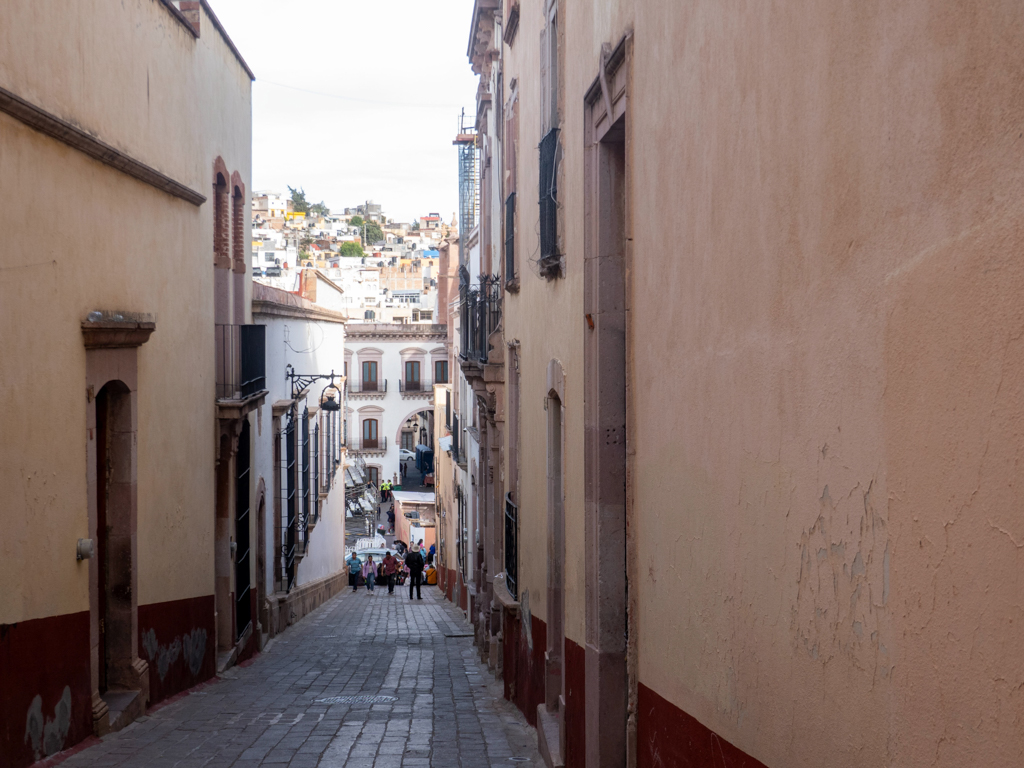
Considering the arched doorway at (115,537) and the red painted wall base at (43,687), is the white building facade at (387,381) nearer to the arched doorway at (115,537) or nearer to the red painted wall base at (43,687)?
the arched doorway at (115,537)

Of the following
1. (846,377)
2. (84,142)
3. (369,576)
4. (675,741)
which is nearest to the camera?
(846,377)

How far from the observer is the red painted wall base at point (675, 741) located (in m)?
4.54

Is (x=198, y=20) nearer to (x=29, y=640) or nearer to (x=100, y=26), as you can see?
(x=100, y=26)

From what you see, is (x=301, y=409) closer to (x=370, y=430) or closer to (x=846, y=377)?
(x=846, y=377)

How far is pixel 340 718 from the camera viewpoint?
11.2 metres

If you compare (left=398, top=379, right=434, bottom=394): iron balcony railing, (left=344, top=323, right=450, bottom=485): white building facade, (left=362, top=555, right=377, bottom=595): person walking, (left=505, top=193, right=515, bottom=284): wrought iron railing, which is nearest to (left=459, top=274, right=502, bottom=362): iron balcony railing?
(left=505, top=193, right=515, bottom=284): wrought iron railing

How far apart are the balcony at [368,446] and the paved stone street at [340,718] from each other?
51.4m

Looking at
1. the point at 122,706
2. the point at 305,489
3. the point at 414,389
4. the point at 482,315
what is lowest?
the point at 122,706

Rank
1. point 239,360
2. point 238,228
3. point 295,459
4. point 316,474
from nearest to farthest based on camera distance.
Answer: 1. point 239,360
2. point 238,228
3. point 295,459
4. point 316,474

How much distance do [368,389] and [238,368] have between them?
5333 centimetres

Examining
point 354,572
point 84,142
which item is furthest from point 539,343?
point 354,572

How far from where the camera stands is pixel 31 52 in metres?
8.97

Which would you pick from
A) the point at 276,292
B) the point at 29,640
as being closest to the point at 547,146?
the point at 29,640

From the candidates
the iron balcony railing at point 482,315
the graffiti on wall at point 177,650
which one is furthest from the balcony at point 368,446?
the graffiti on wall at point 177,650
